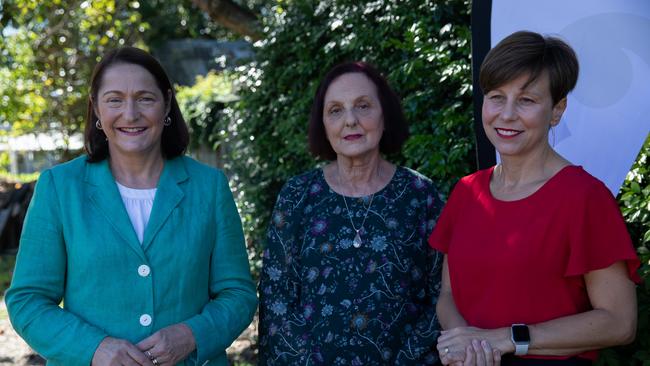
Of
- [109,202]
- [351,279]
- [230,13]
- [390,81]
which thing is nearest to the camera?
[109,202]

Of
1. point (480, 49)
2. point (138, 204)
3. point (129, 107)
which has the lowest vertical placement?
point (138, 204)

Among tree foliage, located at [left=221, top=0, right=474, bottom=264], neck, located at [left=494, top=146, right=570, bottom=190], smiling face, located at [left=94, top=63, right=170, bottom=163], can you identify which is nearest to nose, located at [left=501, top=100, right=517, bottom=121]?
neck, located at [left=494, top=146, right=570, bottom=190]

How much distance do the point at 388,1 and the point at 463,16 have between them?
21.0 inches

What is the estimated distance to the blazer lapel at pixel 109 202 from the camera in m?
2.63

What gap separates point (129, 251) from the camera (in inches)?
103

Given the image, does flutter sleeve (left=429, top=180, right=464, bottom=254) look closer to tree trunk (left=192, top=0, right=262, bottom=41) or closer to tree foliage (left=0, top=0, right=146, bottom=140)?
tree trunk (left=192, top=0, right=262, bottom=41)

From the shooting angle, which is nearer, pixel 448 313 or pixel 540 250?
pixel 540 250

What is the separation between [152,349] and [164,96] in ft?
3.25

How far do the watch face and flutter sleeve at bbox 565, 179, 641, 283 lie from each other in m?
0.22

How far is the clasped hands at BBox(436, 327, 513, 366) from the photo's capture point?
7.23 ft

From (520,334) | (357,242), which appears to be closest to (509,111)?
(520,334)

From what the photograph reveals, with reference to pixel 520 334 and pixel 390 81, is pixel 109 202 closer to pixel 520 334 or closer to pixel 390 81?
pixel 520 334

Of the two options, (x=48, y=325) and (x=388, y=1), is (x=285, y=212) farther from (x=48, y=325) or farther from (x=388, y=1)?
(x=388, y=1)

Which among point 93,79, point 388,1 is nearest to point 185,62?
point 388,1
